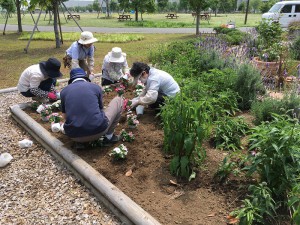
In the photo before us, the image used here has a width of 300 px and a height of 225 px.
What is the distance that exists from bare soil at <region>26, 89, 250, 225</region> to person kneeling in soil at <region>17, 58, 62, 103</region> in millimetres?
1394

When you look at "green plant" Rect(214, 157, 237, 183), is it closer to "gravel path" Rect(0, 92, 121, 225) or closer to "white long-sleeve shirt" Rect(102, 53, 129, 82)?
"gravel path" Rect(0, 92, 121, 225)

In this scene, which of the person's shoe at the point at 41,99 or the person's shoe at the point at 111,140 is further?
the person's shoe at the point at 41,99

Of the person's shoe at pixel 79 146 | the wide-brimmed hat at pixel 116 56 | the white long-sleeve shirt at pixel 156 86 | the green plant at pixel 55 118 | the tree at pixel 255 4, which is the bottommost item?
the person's shoe at pixel 79 146

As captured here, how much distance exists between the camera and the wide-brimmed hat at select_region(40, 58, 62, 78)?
4.67 m

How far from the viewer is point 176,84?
4320 millimetres

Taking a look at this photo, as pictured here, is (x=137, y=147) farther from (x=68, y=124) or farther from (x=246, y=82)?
(x=246, y=82)

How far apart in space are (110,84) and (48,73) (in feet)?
5.33

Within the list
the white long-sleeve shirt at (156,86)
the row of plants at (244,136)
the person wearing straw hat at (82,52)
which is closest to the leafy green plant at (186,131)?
the row of plants at (244,136)

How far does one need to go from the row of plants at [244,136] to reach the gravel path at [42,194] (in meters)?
0.95

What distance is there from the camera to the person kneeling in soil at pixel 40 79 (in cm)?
475

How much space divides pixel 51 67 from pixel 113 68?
1.56 metres

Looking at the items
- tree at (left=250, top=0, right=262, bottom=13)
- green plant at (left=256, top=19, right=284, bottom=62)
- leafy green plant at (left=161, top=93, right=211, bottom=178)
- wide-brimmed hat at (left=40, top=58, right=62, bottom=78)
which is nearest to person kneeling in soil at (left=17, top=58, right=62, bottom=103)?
wide-brimmed hat at (left=40, top=58, right=62, bottom=78)

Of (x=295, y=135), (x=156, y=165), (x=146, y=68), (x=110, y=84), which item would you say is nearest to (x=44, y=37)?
(x=110, y=84)

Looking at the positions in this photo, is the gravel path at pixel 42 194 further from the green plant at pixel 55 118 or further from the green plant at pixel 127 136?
the green plant at pixel 127 136
